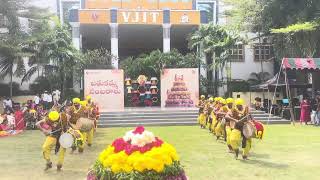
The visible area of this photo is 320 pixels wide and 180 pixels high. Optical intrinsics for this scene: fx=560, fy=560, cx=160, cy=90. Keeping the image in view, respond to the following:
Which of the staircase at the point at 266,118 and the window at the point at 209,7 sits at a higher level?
the window at the point at 209,7

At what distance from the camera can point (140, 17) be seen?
35.7 metres

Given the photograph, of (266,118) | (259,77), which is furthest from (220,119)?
(259,77)

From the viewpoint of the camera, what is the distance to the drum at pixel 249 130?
41.7 ft

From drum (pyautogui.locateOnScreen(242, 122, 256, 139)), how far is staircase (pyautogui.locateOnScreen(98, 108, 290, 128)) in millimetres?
13312

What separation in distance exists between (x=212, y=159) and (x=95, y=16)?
2373 centimetres

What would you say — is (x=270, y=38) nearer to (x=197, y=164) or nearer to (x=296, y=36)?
(x=296, y=36)

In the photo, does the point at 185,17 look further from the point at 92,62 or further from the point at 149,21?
the point at 92,62

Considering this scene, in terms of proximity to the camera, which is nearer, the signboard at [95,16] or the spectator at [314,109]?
the spectator at [314,109]

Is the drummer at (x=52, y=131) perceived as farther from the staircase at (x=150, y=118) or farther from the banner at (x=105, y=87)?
the banner at (x=105, y=87)

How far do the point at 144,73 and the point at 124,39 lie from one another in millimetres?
10462

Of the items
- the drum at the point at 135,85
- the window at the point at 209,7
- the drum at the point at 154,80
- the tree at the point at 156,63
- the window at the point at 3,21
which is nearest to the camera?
the window at the point at 3,21

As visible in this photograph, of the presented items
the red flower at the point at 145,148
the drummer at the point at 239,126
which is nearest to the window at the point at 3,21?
the drummer at the point at 239,126

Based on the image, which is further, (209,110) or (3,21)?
(3,21)

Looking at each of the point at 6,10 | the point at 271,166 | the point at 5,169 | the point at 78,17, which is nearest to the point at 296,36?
the point at 78,17
